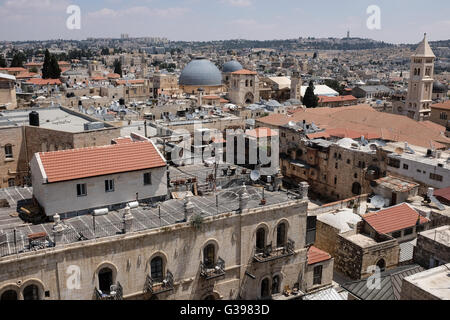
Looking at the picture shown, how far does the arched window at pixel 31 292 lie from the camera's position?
44.4 feet

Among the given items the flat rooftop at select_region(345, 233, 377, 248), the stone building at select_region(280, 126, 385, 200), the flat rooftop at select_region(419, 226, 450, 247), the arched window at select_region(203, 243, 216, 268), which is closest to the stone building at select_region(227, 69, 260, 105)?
the stone building at select_region(280, 126, 385, 200)

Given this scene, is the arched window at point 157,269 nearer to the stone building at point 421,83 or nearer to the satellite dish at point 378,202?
the satellite dish at point 378,202

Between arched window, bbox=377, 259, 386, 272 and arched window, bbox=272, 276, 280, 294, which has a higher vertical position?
arched window, bbox=272, 276, 280, 294

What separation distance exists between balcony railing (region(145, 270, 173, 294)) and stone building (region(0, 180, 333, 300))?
35 millimetres

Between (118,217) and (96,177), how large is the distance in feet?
5.86

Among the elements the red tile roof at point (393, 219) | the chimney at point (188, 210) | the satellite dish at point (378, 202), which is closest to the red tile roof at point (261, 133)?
the satellite dish at point (378, 202)

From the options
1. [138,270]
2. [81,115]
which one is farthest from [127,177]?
[81,115]

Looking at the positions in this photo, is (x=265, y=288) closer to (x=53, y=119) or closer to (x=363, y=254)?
(x=363, y=254)

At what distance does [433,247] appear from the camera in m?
19.1

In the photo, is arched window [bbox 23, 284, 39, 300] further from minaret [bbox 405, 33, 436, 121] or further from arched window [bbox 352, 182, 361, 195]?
minaret [bbox 405, 33, 436, 121]

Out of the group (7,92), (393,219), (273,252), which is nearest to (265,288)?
(273,252)

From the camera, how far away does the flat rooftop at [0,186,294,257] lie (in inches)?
587
